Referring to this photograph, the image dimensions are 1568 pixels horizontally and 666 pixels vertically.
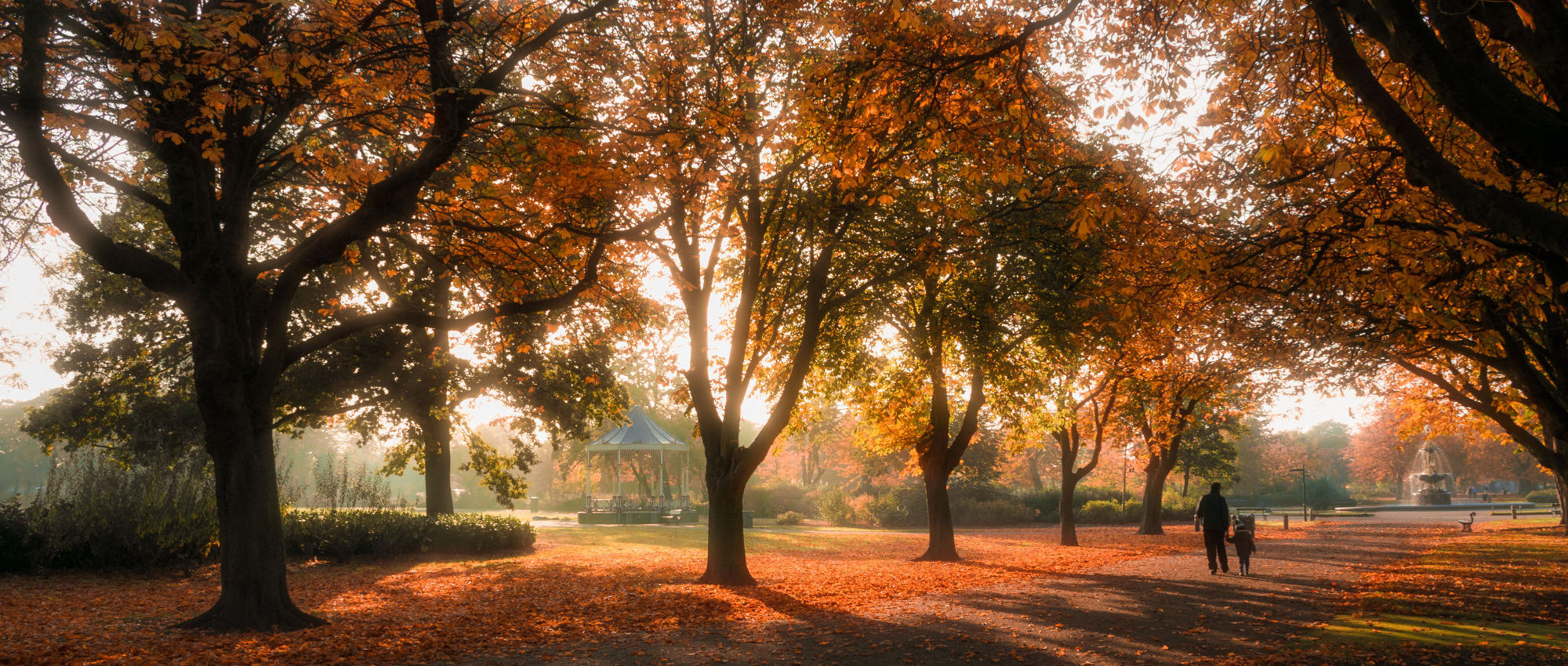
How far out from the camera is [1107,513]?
39344 millimetres

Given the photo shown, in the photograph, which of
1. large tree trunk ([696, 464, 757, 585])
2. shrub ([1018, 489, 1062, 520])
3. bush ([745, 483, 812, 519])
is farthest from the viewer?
bush ([745, 483, 812, 519])

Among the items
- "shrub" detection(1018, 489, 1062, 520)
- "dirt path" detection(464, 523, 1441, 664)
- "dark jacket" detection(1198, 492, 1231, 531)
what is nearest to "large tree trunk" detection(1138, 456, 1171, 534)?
"shrub" detection(1018, 489, 1062, 520)

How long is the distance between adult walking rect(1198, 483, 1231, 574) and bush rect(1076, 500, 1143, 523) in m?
24.8

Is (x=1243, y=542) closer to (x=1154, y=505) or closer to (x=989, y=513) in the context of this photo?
(x=1154, y=505)

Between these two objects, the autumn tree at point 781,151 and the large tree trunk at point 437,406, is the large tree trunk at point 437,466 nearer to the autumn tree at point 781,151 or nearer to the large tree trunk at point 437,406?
the large tree trunk at point 437,406

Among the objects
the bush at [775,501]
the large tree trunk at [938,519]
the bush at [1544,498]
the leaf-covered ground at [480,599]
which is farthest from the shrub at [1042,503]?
the bush at [1544,498]

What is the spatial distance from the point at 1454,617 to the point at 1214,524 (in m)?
5.28

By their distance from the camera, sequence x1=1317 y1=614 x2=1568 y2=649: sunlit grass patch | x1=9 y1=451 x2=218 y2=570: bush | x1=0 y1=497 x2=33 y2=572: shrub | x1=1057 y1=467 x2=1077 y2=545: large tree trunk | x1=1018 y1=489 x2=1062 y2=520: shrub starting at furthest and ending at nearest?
x1=1018 y1=489 x2=1062 y2=520: shrub
x1=1057 y1=467 x2=1077 y2=545: large tree trunk
x1=9 y1=451 x2=218 y2=570: bush
x1=0 y1=497 x2=33 y2=572: shrub
x1=1317 y1=614 x2=1568 y2=649: sunlit grass patch

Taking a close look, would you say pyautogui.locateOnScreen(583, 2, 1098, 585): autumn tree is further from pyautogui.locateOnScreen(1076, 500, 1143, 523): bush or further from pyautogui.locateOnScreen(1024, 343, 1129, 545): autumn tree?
pyautogui.locateOnScreen(1076, 500, 1143, 523): bush

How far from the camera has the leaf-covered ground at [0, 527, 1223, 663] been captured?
332 inches

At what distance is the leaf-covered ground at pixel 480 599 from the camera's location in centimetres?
842

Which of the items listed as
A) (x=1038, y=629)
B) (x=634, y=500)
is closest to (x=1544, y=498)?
(x=634, y=500)

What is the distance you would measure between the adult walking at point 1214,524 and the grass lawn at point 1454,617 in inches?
90.3

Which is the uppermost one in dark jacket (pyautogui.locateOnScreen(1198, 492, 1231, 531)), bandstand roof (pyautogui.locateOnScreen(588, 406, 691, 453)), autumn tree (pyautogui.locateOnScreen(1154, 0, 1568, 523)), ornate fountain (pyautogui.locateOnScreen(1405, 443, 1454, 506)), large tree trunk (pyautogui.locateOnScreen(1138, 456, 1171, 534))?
autumn tree (pyautogui.locateOnScreen(1154, 0, 1568, 523))
